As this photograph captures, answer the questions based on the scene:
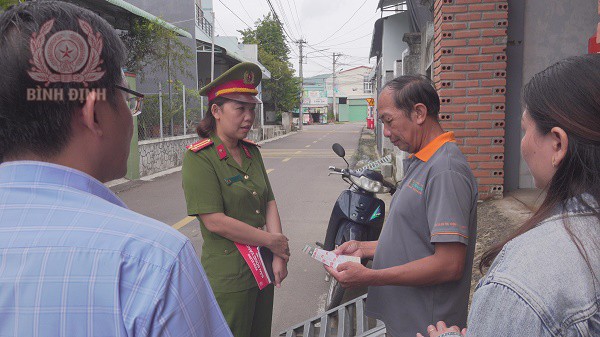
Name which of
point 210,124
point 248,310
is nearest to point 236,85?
point 210,124

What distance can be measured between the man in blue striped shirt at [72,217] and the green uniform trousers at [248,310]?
136 cm

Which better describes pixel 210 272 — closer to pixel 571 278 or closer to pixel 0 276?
pixel 0 276

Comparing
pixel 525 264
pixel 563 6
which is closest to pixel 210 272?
pixel 525 264

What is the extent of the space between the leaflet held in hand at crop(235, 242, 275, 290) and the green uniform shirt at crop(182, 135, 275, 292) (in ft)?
0.09

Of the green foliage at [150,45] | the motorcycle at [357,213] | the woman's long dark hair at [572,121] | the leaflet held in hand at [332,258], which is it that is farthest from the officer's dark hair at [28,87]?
the green foliage at [150,45]

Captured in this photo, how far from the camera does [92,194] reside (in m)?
0.85

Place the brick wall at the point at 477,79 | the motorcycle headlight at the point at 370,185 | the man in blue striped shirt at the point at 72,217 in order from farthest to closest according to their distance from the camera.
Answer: the brick wall at the point at 477,79 → the motorcycle headlight at the point at 370,185 → the man in blue striped shirt at the point at 72,217

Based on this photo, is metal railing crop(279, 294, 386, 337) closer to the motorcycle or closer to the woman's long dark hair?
the motorcycle

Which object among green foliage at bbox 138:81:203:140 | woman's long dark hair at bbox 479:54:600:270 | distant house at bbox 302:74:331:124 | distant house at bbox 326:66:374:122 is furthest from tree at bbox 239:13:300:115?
woman's long dark hair at bbox 479:54:600:270

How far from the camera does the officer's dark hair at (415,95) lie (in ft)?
6.25

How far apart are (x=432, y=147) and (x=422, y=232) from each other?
0.35 m

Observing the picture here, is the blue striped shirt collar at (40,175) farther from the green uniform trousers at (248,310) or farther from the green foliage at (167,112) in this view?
the green foliage at (167,112)

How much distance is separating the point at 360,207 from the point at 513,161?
2.07 meters

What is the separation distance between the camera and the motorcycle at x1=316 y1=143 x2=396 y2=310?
145 inches
